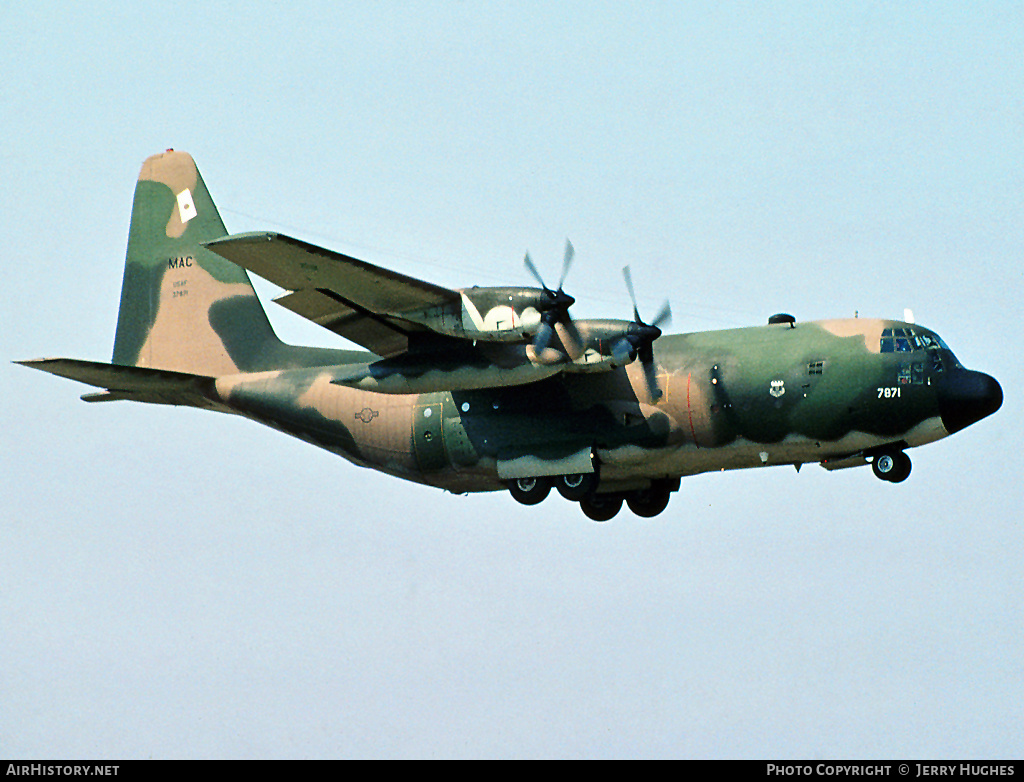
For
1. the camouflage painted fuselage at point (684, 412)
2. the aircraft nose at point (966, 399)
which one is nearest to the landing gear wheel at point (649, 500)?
the camouflage painted fuselage at point (684, 412)

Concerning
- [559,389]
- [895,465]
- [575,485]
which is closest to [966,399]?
[895,465]

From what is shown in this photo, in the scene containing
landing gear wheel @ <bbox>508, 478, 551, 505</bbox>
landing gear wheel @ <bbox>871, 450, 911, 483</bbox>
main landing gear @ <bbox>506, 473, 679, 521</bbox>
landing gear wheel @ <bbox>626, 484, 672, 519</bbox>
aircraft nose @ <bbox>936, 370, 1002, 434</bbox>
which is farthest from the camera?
landing gear wheel @ <bbox>626, 484, 672, 519</bbox>

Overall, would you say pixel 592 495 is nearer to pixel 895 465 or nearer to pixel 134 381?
pixel 895 465

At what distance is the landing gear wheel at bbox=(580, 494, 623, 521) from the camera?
25.8m

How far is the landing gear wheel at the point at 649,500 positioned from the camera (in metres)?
25.5

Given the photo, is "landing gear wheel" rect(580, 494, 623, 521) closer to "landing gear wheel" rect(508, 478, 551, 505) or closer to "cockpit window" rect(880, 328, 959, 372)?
"landing gear wheel" rect(508, 478, 551, 505)

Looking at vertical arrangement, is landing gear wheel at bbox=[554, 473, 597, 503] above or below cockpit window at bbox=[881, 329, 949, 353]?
below

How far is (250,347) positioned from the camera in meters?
27.5

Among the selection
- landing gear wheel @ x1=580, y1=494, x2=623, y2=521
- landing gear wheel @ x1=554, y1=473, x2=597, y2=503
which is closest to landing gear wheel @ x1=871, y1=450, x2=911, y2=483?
landing gear wheel @ x1=554, y1=473, x2=597, y2=503

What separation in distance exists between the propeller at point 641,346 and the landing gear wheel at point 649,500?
258 centimetres

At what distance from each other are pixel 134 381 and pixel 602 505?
8.55 m

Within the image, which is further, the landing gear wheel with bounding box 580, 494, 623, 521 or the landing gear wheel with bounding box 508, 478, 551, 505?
the landing gear wheel with bounding box 580, 494, 623, 521

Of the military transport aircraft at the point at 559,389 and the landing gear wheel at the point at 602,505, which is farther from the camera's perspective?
the landing gear wheel at the point at 602,505

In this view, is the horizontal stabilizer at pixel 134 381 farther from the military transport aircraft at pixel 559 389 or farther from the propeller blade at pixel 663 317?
the propeller blade at pixel 663 317
